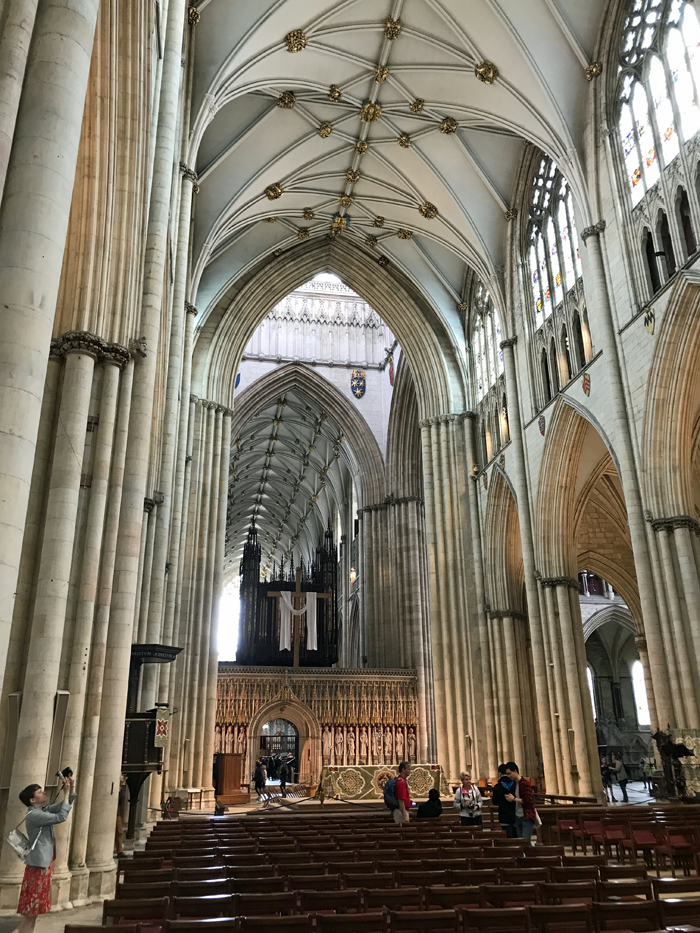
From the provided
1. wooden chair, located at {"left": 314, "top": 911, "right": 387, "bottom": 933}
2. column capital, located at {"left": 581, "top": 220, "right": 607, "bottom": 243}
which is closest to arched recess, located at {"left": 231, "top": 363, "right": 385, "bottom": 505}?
column capital, located at {"left": 581, "top": 220, "right": 607, "bottom": 243}

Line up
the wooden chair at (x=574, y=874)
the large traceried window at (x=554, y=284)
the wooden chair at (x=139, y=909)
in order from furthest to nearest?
the large traceried window at (x=554, y=284), the wooden chair at (x=574, y=874), the wooden chair at (x=139, y=909)

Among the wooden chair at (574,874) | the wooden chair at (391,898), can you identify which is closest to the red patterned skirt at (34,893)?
the wooden chair at (391,898)

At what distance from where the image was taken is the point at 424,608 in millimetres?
27109

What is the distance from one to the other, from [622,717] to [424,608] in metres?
10.4

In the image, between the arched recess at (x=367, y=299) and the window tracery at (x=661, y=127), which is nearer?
the window tracery at (x=661, y=127)

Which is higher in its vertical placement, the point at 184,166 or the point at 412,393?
the point at 412,393

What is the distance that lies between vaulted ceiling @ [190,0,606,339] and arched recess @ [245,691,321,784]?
12.3 meters

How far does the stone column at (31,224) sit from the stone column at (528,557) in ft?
48.8

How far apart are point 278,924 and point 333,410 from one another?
28302 mm

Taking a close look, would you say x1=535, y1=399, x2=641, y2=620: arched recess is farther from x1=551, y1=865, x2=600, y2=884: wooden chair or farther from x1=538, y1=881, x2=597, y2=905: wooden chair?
x1=538, y1=881, x2=597, y2=905: wooden chair

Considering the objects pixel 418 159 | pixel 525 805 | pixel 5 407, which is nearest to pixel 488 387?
pixel 418 159

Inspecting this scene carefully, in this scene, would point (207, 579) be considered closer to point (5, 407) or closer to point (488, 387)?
point (488, 387)

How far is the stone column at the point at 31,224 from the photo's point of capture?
418cm

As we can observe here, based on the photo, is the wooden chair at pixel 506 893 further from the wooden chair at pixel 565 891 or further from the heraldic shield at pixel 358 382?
the heraldic shield at pixel 358 382
